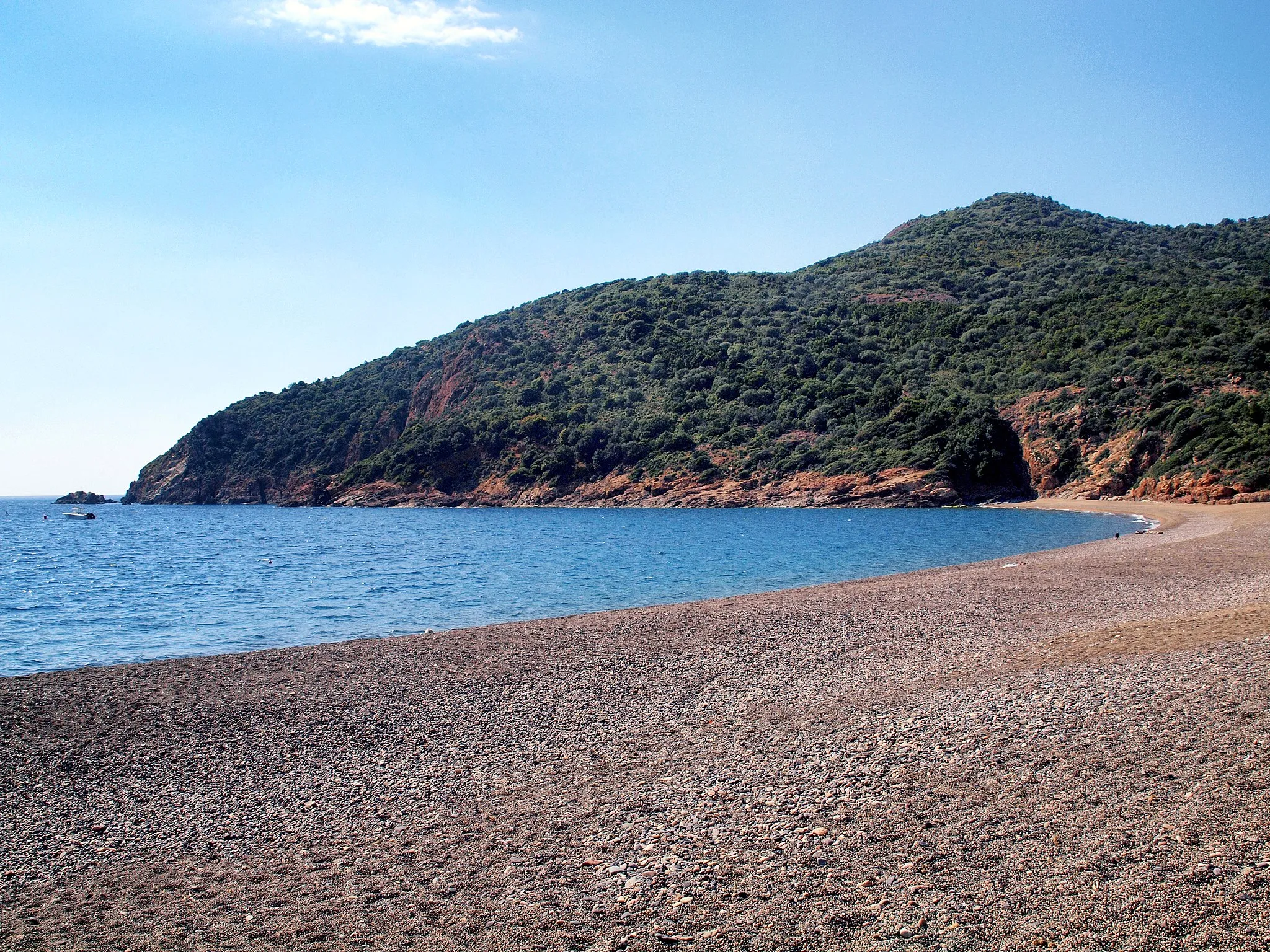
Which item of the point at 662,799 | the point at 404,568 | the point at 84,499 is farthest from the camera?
the point at 84,499

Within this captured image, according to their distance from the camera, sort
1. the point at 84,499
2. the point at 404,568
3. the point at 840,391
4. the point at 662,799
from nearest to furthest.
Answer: the point at 662,799
the point at 404,568
the point at 840,391
the point at 84,499

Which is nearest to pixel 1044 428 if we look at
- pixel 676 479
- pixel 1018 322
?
pixel 1018 322

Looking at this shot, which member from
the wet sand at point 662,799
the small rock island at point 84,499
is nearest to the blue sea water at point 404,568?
the wet sand at point 662,799

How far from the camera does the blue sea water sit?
17812 millimetres

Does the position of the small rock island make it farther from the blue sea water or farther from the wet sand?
the wet sand

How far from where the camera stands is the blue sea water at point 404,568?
17.8 m

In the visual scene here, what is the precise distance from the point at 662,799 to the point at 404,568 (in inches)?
995

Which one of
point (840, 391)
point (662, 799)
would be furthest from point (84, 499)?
point (662, 799)

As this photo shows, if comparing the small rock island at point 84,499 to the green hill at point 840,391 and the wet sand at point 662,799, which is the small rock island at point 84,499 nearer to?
the green hill at point 840,391

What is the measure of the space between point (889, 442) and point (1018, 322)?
23.3m

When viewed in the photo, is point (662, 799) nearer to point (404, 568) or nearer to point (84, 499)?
point (404, 568)

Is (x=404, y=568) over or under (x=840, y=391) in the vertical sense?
under

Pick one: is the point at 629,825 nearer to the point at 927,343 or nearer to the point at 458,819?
the point at 458,819

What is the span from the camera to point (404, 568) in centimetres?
3030
